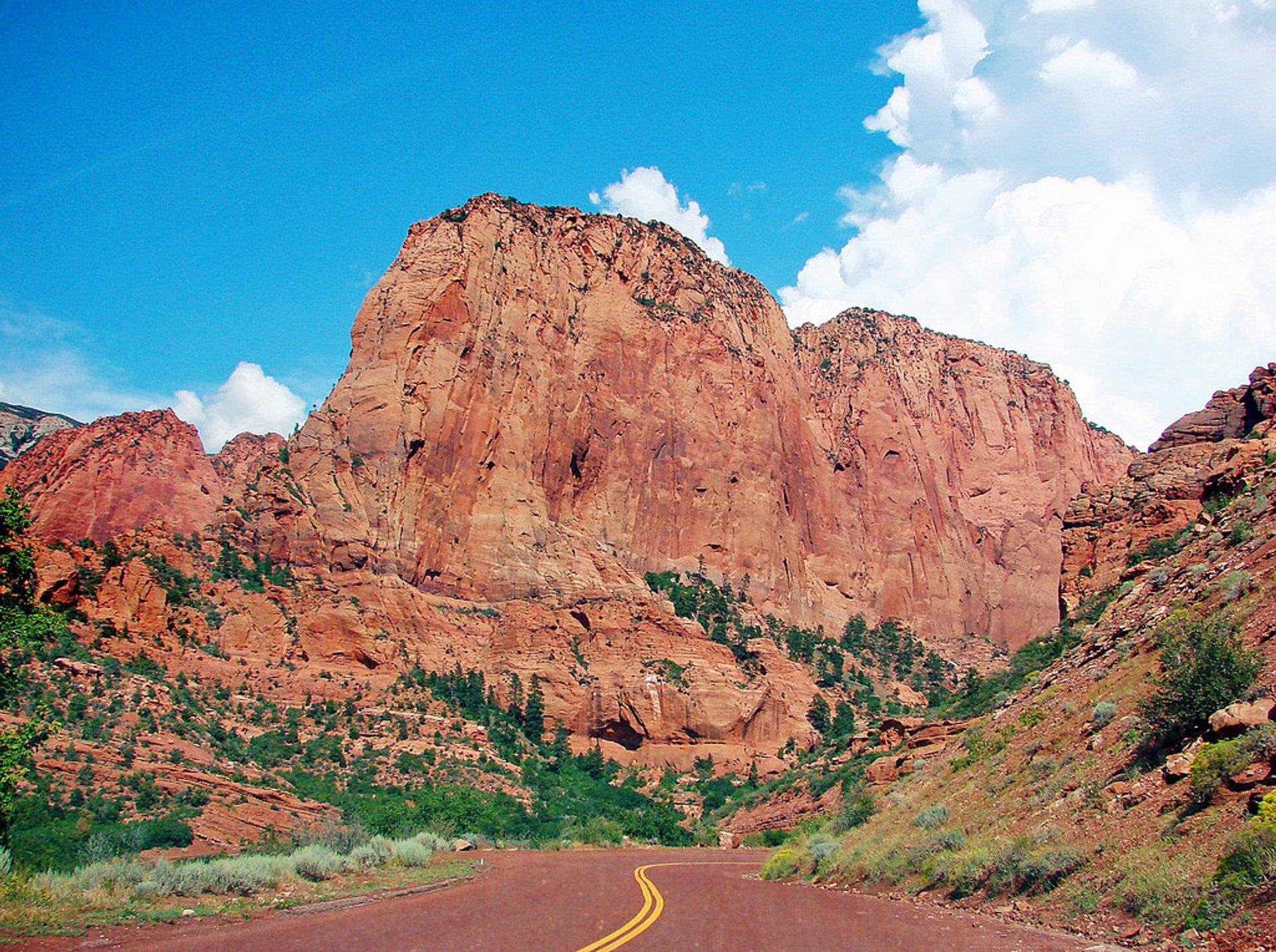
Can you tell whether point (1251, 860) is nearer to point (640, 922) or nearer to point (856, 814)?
point (640, 922)

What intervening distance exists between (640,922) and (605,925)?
1.98 ft

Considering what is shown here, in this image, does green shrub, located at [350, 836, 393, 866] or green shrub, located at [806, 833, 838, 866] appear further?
green shrub, located at [806, 833, 838, 866]

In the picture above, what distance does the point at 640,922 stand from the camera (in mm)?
12477

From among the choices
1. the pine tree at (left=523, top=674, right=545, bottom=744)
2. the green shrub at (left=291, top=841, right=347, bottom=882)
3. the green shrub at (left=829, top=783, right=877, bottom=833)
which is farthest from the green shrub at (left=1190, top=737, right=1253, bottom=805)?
the pine tree at (left=523, top=674, right=545, bottom=744)

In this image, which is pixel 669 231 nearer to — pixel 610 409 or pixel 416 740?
pixel 610 409

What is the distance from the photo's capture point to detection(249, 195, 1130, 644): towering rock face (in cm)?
6631

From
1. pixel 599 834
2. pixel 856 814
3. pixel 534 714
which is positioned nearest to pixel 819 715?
pixel 534 714

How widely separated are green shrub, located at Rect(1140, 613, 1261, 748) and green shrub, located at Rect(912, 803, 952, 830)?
540 cm

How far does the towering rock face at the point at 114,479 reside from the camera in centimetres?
7744

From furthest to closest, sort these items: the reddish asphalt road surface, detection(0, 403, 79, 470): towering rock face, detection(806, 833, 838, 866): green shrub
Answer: detection(0, 403, 79, 470): towering rock face → detection(806, 833, 838, 866): green shrub → the reddish asphalt road surface

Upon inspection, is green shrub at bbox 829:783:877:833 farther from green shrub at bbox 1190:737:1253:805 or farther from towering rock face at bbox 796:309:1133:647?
towering rock face at bbox 796:309:1133:647

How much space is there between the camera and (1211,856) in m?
9.41

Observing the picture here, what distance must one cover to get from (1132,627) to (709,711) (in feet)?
136

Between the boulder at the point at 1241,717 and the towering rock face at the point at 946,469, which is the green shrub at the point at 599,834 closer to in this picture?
the boulder at the point at 1241,717
